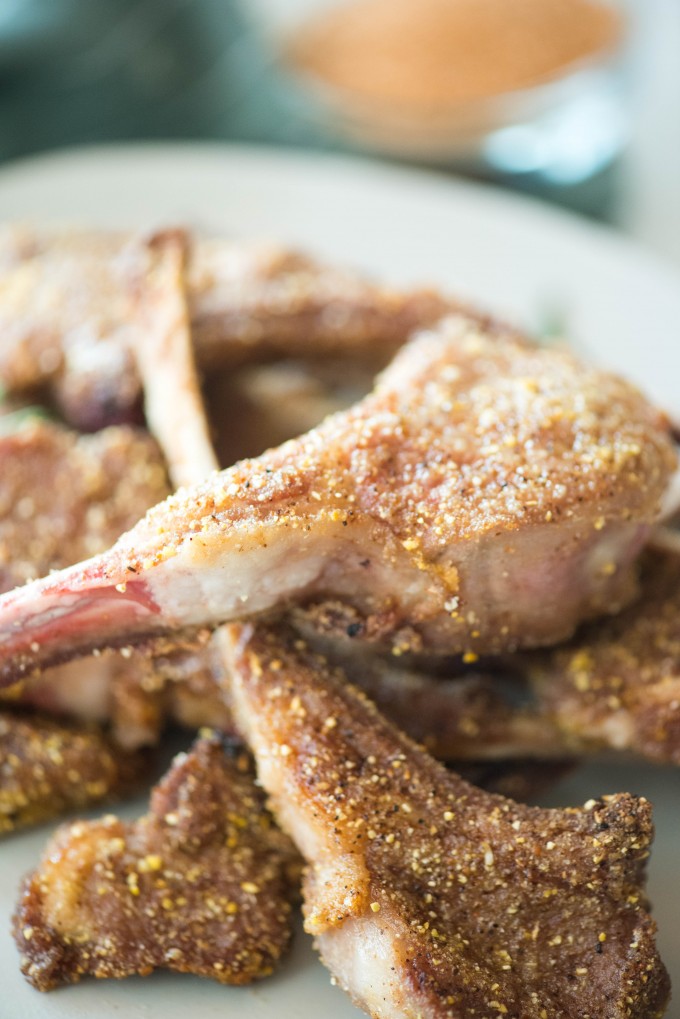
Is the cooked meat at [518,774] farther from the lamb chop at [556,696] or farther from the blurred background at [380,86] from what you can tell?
the blurred background at [380,86]

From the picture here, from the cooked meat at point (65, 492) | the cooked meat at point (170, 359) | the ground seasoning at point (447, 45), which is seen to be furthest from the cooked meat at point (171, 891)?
the ground seasoning at point (447, 45)

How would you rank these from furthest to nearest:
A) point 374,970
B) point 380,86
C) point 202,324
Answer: point 380,86, point 202,324, point 374,970

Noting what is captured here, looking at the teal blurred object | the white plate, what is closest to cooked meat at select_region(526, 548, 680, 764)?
the white plate

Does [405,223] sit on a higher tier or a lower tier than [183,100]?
lower

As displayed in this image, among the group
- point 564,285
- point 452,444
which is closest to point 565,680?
point 452,444

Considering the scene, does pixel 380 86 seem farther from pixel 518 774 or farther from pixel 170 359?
pixel 518 774

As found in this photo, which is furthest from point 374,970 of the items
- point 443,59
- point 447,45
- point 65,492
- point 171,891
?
point 447,45

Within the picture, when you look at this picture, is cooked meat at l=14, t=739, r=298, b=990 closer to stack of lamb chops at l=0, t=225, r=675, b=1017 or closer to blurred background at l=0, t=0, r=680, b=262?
stack of lamb chops at l=0, t=225, r=675, b=1017
